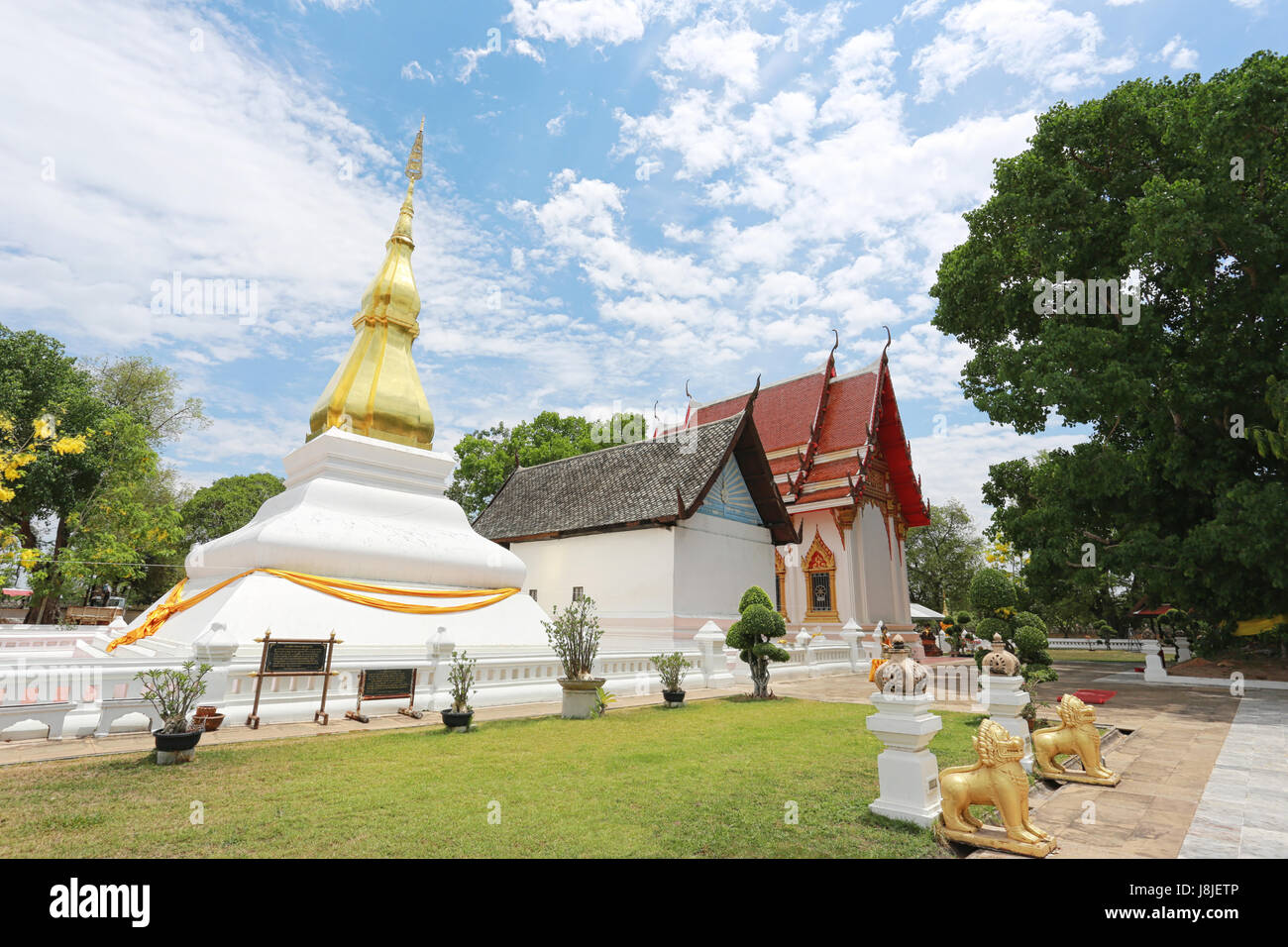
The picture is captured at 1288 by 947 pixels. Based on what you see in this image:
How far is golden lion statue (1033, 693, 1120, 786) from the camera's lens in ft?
18.1

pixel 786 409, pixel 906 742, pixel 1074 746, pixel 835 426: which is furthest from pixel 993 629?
pixel 786 409

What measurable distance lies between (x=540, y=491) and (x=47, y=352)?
20319 mm

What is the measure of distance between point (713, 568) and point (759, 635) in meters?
6.24

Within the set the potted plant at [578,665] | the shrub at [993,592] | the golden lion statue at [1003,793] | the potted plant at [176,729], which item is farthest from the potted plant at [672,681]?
the golden lion statue at [1003,793]

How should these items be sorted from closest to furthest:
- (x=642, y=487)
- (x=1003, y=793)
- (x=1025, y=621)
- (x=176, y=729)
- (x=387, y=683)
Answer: (x=1003, y=793), (x=176, y=729), (x=1025, y=621), (x=387, y=683), (x=642, y=487)

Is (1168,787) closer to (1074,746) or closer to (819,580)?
(1074,746)

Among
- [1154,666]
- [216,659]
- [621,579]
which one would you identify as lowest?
[1154,666]

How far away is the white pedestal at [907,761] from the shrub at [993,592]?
3990 mm

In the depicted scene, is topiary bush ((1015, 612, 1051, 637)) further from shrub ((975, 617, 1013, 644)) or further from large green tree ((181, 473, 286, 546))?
large green tree ((181, 473, 286, 546))

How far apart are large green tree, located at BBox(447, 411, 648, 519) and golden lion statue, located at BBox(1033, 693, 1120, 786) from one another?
93.0 ft

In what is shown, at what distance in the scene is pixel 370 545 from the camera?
1212 centimetres

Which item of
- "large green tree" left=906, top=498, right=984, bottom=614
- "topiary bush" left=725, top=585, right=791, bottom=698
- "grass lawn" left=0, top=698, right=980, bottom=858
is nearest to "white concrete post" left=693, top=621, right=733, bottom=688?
"topiary bush" left=725, top=585, right=791, bottom=698
